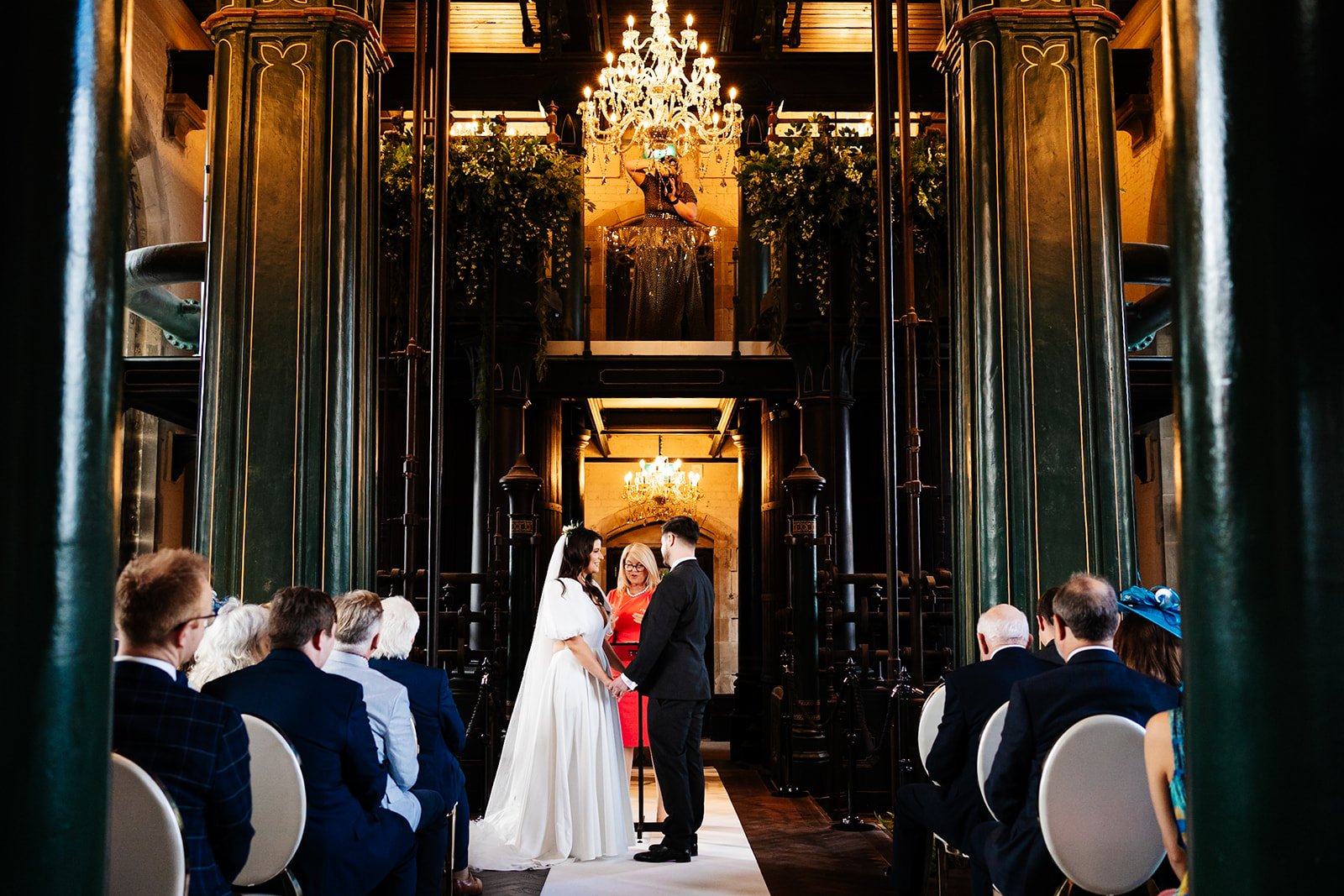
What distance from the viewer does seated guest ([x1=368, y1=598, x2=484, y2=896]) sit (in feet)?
14.6

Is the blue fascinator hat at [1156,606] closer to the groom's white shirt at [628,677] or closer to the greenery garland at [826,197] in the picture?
the groom's white shirt at [628,677]

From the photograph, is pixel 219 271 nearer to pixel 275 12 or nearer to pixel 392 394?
pixel 275 12

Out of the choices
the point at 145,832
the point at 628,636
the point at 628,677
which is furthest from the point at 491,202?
the point at 145,832

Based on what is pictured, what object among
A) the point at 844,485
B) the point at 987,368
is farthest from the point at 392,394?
the point at 987,368

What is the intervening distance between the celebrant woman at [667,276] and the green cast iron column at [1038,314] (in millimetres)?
8412

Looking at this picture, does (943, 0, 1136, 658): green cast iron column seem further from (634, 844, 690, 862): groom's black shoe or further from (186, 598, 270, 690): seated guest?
(186, 598, 270, 690): seated guest

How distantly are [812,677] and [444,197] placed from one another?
485 centimetres

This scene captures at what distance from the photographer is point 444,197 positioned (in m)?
5.30

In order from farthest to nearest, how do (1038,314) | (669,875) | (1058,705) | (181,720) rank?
(669,875), (1038,314), (1058,705), (181,720)

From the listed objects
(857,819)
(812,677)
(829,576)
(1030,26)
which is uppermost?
(1030,26)

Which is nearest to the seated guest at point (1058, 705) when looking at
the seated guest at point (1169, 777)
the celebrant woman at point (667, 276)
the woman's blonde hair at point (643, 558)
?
the seated guest at point (1169, 777)

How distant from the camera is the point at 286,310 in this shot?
5492 millimetres

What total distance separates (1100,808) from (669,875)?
10.1 ft

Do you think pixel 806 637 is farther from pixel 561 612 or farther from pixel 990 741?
pixel 990 741
